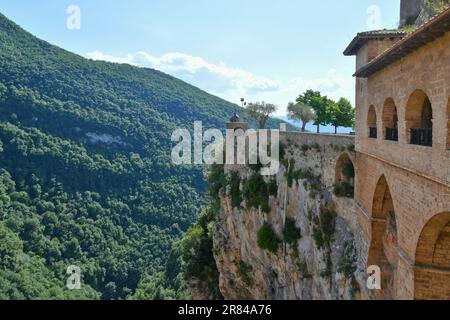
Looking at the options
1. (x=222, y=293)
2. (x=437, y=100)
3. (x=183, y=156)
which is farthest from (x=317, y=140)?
(x=183, y=156)

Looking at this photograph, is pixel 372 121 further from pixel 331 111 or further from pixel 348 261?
pixel 331 111

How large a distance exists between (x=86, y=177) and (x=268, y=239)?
5537 centimetres

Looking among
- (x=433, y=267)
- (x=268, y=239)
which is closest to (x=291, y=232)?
(x=268, y=239)

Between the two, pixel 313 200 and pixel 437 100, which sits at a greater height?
pixel 437 100

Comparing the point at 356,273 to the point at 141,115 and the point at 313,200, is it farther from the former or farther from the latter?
the point at 141,115

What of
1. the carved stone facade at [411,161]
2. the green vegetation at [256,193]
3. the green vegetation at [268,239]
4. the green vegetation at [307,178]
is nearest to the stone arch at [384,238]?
the carved stone facade at [411,161]

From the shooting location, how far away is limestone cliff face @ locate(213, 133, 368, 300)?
52.4 feet

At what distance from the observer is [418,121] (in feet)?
30.8

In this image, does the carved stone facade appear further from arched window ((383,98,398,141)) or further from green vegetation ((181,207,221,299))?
green vegetation ((181,207,221,299))

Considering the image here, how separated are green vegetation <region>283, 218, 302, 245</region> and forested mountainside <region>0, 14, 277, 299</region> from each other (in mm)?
33235

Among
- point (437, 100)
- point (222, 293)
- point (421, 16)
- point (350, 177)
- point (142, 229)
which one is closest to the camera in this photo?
point (437, 100)

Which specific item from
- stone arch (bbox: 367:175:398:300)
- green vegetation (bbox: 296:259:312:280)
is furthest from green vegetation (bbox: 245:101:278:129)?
stone arch (bbox: 367:175:398:300)

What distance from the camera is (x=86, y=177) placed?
70.4 m
